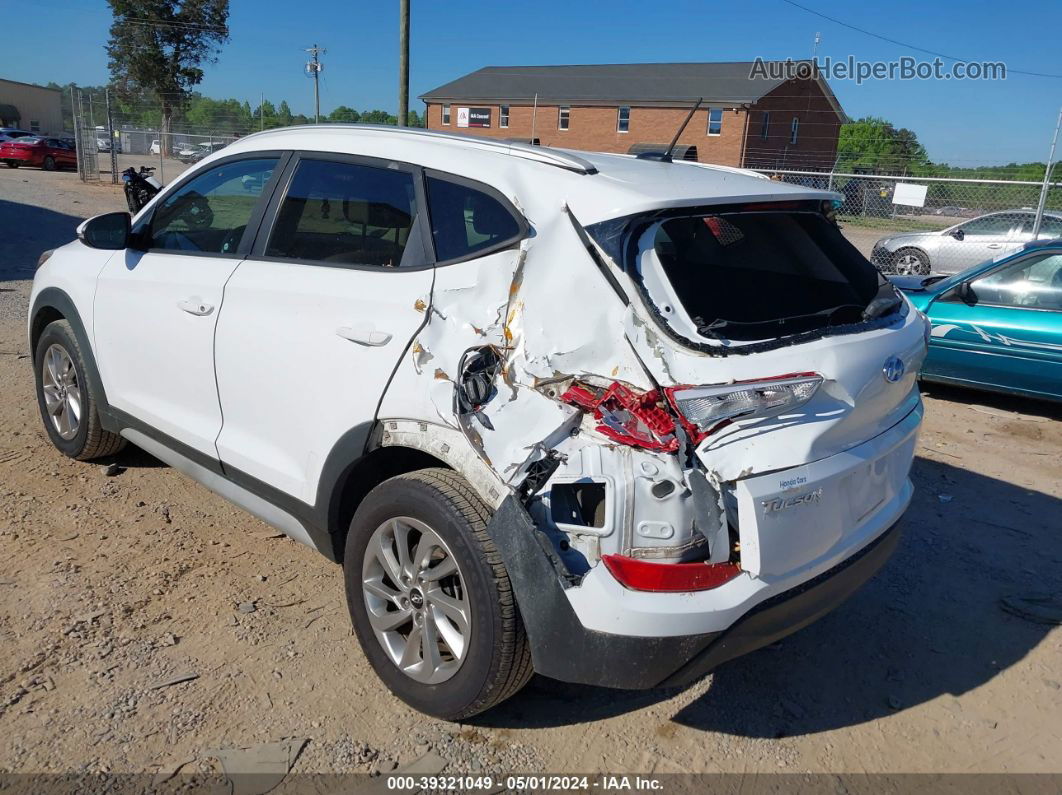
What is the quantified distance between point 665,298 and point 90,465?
3.68m

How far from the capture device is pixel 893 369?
2.64 meters

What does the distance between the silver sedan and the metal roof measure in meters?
26.8

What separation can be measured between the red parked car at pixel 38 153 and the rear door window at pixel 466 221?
3433 centimetres

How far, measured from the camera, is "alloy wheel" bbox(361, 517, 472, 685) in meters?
2.60

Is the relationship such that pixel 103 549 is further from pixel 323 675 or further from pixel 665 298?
pixel 665 298

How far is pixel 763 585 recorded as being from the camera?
2.32m

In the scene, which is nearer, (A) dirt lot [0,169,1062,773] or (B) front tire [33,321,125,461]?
(A) dirt lot [0,169,1062,773]

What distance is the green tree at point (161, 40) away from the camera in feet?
133

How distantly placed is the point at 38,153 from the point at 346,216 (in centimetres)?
3599

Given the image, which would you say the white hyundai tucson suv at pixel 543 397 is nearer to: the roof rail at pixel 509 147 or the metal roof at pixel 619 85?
the roof rail at pixel 509 147

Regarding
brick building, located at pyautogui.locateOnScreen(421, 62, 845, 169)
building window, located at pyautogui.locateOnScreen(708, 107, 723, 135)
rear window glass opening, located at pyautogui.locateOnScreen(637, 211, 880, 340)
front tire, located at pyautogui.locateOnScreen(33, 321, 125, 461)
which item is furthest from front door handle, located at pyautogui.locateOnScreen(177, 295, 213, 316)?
building window, located at pyautogui.locateOnScreen(708, 107, 723, 135)

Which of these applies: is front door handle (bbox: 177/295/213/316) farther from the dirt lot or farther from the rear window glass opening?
the rear window glass opening

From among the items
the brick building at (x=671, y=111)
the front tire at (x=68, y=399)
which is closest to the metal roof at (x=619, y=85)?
the brick building at (x=671, y=111)

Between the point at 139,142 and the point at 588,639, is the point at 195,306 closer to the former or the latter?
the point at 588,639
